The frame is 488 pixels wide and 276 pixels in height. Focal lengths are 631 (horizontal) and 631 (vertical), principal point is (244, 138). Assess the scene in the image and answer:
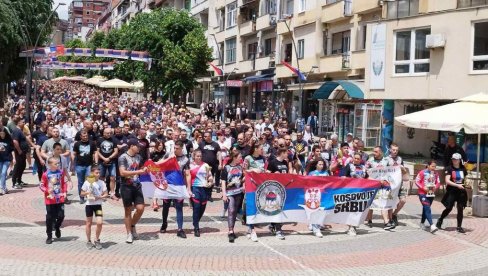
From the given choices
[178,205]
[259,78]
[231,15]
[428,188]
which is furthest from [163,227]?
[231,15]

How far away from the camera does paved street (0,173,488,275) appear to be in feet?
30.9

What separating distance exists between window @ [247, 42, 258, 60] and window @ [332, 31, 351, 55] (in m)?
13.6

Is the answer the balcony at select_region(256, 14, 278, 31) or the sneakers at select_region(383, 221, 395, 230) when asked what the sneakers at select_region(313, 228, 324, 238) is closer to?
the sneakers at select_region(383, 221, 395, 230)

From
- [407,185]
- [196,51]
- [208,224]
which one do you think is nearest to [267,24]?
[196,51]

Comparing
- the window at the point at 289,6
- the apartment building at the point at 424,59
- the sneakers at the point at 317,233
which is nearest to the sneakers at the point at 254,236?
the sneakers at the point at 317,233

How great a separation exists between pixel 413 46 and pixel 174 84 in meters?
29.0

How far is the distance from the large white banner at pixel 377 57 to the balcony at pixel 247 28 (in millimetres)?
22994

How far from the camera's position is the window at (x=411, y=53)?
25781 millimetres

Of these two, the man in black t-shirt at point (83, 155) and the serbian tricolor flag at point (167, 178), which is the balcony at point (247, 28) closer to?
the man in black t-shirt at point (83, 155)

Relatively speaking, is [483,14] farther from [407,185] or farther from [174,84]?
[174,84]

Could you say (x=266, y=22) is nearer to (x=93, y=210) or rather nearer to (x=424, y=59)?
(x=424, y=59)

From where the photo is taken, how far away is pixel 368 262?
10.1 metres

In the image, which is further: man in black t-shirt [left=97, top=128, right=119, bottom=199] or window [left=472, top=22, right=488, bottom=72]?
window [left=472, top=22, right=488, bottom=72]

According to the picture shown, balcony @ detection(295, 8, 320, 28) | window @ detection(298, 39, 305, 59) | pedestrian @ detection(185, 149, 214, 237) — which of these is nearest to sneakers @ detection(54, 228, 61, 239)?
pedestrian @ detection(185, 149, 214, 237)
